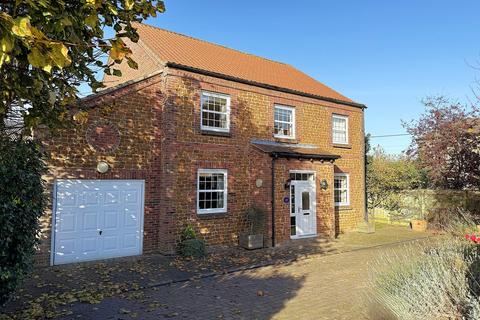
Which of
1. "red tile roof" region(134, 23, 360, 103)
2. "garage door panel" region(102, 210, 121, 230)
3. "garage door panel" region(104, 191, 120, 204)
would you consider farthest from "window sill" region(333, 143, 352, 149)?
"garage door panel" region(102, 210, 121, 230)

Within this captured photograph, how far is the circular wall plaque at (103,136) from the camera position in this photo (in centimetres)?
1098

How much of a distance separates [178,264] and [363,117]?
1370 cm

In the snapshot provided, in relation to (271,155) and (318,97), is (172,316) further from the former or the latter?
(318,97)

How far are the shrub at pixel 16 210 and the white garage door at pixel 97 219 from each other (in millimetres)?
5259

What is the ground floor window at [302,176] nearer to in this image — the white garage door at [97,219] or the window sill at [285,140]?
the window sill at [285,140]

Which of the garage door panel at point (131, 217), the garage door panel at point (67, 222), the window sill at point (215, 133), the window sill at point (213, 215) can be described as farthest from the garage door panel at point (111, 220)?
the window sill at point (215, 133)

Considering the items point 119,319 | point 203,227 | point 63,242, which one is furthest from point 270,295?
point 63,242

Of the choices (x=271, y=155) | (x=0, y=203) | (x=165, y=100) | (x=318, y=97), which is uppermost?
(x=318, y=97)

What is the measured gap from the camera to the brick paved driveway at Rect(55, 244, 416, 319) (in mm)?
6781

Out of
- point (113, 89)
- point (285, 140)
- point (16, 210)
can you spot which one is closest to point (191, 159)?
point (113, 89)

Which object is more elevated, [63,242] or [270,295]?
[63,242]

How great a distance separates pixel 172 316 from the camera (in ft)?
21.9

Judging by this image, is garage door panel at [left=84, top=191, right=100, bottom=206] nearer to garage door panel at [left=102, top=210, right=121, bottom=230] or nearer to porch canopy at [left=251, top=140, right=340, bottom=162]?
garage door panel at [left=102, top=210, right=121, bottom=230]

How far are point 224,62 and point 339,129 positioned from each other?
690cm
